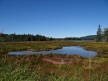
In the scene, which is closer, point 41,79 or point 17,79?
point 17,79

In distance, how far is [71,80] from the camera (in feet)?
20.5

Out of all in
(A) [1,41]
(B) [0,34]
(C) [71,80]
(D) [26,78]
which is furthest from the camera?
(A) [1,41]

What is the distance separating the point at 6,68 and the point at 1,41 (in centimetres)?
151

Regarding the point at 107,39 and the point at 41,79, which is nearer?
the point at 41,79

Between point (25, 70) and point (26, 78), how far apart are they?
50cm

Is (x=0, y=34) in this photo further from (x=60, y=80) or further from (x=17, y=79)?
(x=60, y=80)

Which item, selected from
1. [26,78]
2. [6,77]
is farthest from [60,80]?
[6,77]

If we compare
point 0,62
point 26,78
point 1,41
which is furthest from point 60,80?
point 1,41

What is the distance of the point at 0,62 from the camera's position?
6.90 meters

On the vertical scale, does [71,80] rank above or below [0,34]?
below

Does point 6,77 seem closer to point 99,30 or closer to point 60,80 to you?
point 60,80

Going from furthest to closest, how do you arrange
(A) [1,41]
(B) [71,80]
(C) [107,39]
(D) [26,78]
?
(C) [107,39] → (A) [1,41] → (B) [71,80] → (D) [26,78]

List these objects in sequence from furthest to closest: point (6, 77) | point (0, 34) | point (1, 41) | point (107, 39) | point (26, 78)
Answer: point (107, 39) < point (1, 41) < point (0, 34) < point (26, 78) < point (6, 77)

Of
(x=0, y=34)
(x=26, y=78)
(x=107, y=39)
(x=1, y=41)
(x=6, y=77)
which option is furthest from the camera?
(x=107, y=39)
